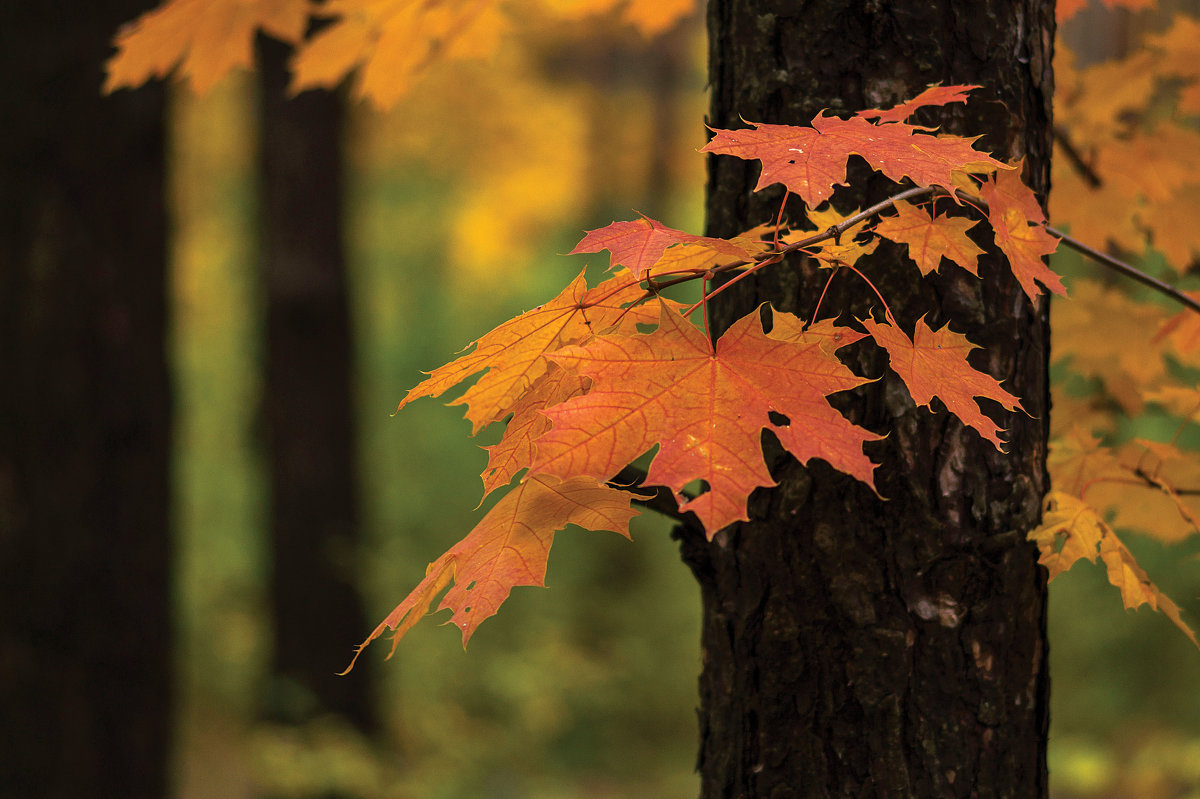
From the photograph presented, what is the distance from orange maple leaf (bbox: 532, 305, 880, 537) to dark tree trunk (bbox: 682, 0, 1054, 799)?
39 centimetres

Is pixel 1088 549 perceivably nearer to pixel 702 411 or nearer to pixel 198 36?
pixel 702 411

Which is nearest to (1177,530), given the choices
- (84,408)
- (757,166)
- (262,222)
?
(757,166)

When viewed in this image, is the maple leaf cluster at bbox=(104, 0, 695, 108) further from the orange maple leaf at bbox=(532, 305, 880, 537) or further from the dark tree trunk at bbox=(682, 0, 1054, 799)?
the orange maple leaf at bbox=(532, 305, 880, 537)

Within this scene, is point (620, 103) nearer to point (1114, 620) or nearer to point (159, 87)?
point (1114, 620)

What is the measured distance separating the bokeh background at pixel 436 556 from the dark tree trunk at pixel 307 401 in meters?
0.11

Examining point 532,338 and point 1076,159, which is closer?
point 532,338

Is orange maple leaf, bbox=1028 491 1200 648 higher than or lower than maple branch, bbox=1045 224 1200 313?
lower

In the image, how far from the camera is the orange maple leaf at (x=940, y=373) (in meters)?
1.03

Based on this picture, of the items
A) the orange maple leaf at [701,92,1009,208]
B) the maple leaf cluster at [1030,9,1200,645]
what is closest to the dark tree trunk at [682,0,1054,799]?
the orange maple leaf at [701,92,1009,208]

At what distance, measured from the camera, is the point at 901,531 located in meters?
1.33

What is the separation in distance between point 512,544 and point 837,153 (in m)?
0.56

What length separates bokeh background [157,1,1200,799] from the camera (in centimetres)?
584

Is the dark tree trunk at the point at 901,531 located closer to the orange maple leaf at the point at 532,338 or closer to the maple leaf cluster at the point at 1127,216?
the orange maple leaf at the point at 532,338

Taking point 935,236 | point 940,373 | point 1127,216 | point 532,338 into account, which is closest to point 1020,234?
point 935,236
